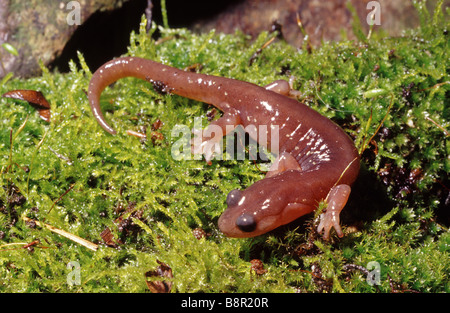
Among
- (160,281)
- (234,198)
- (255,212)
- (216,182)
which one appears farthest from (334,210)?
(160,281)

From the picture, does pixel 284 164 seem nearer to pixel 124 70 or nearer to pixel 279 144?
pixel 279 144

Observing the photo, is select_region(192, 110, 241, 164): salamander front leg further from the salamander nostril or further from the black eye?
the salamander nostril

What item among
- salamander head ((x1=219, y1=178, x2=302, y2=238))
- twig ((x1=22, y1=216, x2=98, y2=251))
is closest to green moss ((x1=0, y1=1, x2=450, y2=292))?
twig ((x1=22, y1=216, x2=98, y2=251))

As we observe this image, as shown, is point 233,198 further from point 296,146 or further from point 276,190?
point 296,146

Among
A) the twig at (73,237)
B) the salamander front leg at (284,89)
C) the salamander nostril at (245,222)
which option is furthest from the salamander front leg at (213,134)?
the twig at (73,237)

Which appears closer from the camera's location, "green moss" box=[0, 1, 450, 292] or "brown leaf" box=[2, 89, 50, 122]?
"green moss" box=[0, 1, 450, 292]

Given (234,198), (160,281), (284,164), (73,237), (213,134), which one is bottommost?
(160,281)
